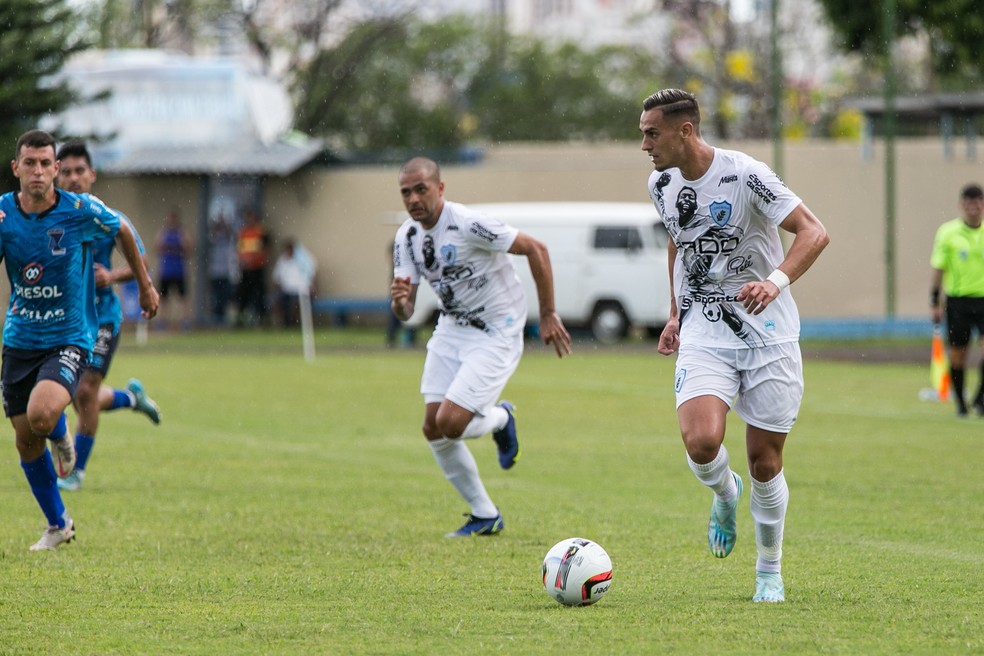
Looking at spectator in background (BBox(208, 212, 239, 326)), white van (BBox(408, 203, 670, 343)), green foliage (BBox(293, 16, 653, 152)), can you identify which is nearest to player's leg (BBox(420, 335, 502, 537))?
white van (BBox(408, 203, 670, 343))

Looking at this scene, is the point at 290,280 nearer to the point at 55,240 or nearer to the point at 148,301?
the point at 148,301

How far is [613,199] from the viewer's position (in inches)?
1361

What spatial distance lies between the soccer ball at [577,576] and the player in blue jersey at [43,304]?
3009 mm

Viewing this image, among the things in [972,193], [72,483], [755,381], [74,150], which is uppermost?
[74,150]

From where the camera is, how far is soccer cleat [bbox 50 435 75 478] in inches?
348

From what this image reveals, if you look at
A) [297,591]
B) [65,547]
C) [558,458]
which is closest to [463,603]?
[297,591]

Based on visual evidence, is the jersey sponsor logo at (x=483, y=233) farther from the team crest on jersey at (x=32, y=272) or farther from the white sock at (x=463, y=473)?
the team crest on jersey at (x=32, y=272)

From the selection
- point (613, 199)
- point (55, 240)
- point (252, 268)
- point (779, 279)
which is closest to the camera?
point (779, 279)

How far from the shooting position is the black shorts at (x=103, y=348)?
10.8m

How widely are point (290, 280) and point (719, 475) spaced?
86.5ft

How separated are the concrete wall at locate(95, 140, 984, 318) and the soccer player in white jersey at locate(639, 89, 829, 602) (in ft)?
87.1

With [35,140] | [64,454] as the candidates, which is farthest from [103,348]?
[35,140]

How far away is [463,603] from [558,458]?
628 centimetres

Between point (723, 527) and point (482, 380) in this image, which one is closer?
point (723, 527)
